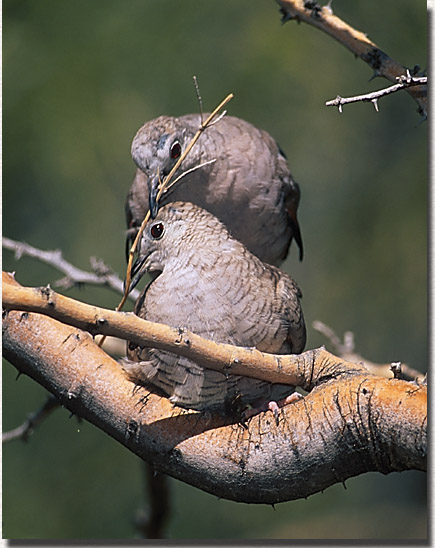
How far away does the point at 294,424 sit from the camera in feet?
5.89

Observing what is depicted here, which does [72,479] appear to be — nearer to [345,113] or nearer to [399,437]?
[345,113]

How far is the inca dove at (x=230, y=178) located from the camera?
2803 millimetres

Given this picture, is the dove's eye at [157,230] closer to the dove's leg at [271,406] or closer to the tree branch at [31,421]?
the dove's leg at [271,406]

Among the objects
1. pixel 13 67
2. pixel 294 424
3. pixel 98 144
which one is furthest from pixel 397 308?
pixel 294 424

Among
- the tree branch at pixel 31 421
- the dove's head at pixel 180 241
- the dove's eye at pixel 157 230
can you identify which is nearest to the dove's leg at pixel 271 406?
the dove's head at pixel 180 241

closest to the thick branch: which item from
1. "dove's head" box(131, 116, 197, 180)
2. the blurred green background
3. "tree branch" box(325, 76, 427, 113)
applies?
"tree branch" box(325, 76, 427, 113)

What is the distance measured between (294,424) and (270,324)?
1.06ft

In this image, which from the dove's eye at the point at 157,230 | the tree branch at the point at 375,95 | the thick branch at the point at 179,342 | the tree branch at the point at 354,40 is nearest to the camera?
the thick branch at the point at 179,342

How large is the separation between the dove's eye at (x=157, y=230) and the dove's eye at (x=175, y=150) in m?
0.67

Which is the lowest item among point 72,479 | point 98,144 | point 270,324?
point 72,479

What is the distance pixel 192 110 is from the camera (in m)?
4.20

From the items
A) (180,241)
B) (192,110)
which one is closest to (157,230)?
(180,241)

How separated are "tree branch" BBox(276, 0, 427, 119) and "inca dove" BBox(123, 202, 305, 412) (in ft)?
2.11

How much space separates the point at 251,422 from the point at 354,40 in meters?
1.15
